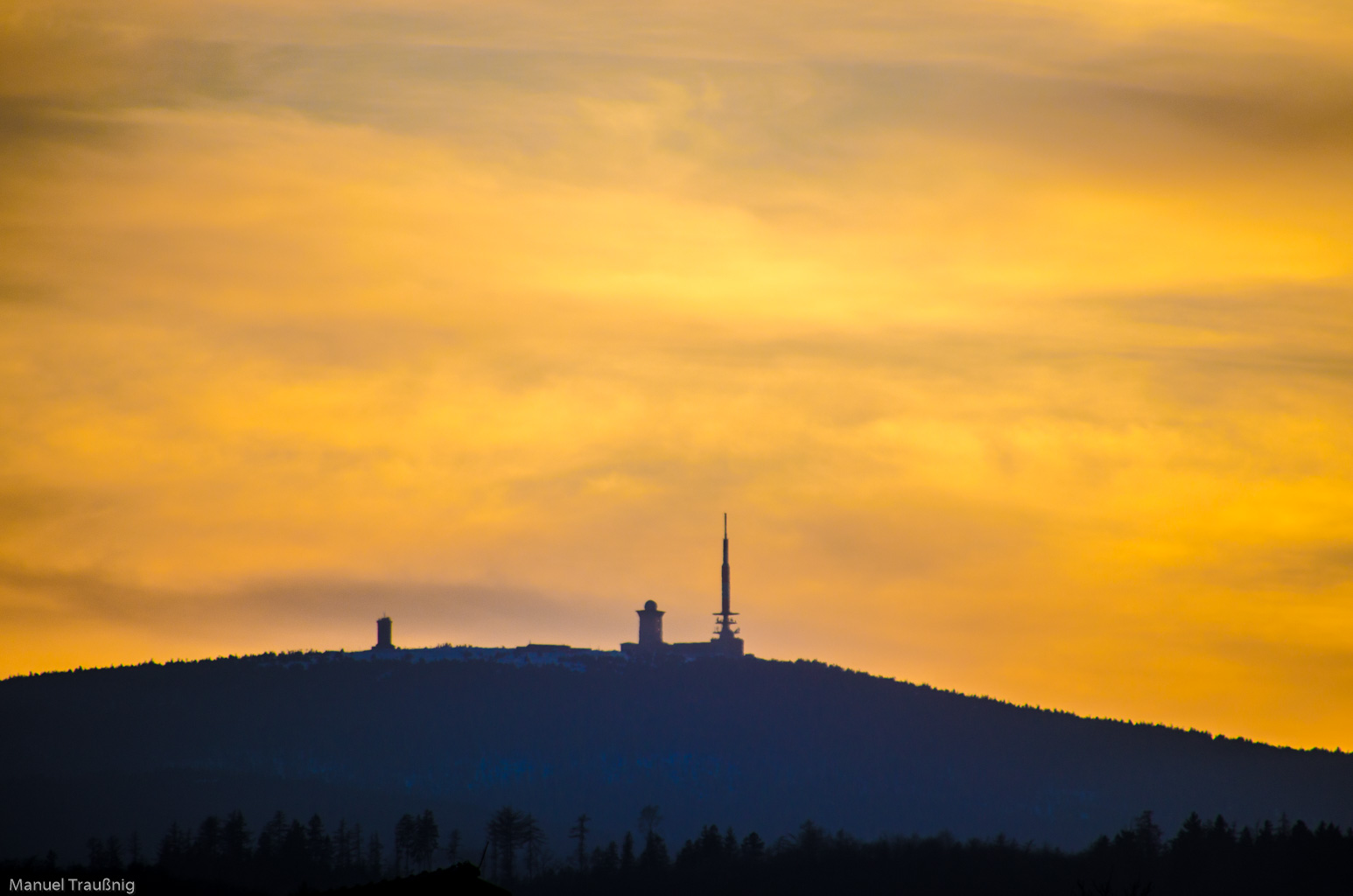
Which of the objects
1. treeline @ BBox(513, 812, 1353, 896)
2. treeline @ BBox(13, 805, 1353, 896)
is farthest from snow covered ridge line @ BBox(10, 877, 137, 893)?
treeline @ BBox(513, 812, 1353, 896)

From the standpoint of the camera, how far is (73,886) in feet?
406

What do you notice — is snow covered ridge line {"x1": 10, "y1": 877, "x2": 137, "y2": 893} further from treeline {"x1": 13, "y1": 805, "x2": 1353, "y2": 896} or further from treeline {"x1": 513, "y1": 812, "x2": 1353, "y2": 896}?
treeline {"x1": 513, "y1": 812, "x2": 1353, "y2": 896}

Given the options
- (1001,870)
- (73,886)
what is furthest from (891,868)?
(73,886)

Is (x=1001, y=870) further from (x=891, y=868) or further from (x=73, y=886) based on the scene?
(x=73, y=886)

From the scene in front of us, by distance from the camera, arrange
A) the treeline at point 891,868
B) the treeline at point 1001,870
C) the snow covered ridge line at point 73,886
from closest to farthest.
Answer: the snow covered ridge line at point 73,886
the treeline at point 1001,870
the treeline at point 891,868

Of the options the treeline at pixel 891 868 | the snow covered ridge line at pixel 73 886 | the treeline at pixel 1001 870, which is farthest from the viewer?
the treeline at pixel 891 868

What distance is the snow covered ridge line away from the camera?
11481 cm

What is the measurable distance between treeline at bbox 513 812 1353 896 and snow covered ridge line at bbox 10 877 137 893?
5886cm

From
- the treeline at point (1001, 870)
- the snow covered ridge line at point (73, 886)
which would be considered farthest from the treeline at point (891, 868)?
the snow covered ridge line at point (73, 886)

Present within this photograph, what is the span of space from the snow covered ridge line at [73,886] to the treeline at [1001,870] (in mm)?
58861

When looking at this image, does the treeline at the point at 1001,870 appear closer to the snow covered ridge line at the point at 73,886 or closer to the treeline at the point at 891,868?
the treeline at the point at 891,868

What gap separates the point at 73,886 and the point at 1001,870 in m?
93.7

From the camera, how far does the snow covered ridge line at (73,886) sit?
377 feet

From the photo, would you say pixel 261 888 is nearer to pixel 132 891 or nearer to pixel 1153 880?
pixel 132 891
